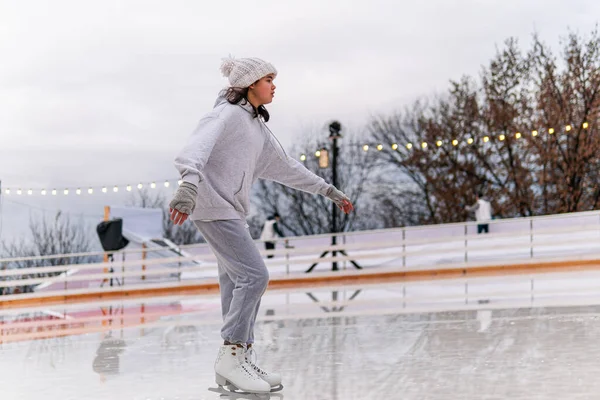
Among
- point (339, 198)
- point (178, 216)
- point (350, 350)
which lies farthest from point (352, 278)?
point (178, 216)

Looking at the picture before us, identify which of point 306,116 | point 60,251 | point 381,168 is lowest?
point 60,251

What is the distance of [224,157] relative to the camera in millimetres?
3695

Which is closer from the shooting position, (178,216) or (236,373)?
(178,216)

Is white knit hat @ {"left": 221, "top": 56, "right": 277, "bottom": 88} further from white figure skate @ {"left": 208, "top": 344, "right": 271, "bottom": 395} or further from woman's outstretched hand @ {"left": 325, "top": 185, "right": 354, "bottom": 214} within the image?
white figure skate @ {"left": 208, "top": 344, "right": 271, "bottom": 395}

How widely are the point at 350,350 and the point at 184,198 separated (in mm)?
2035

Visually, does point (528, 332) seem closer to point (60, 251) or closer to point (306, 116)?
point (306, 116)

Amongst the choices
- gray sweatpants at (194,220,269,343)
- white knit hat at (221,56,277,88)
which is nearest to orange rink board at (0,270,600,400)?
gray sweatpants at (194,220,269,343)

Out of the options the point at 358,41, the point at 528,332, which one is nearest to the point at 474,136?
the point at 358,41

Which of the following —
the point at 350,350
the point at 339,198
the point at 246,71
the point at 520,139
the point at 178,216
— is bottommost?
the point at 350,350

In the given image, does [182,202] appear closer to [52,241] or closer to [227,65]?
[227,65]

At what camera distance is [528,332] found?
5.54 m

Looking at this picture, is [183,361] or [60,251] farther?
[60,251]

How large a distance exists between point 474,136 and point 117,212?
13.4 metres

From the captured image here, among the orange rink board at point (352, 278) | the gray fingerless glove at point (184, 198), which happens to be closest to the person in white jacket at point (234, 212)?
the gray fingerless glove at point (184, 198)
